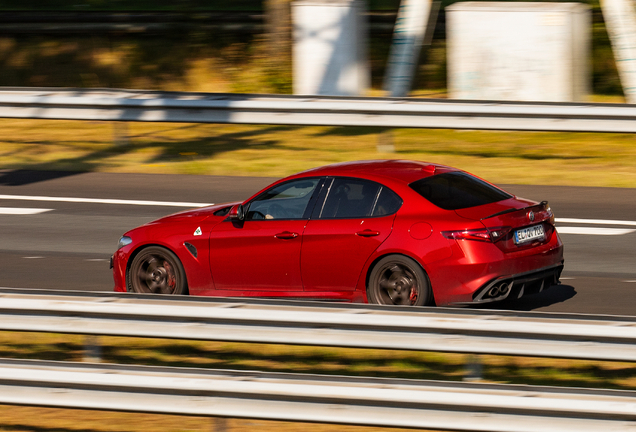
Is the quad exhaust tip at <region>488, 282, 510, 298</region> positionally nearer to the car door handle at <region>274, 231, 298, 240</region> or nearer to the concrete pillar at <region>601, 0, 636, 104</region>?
the car door handle at <region>274, 231, 298, 240</region>

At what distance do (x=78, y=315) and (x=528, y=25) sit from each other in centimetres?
1244

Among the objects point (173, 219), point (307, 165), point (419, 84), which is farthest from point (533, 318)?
point (419, 84)

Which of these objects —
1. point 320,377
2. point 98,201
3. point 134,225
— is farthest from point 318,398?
point 98,201

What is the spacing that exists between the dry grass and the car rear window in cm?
597

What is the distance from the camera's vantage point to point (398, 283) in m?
8.09

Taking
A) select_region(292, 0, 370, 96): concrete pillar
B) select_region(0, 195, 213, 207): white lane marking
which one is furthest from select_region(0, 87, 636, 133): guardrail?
select_region(0, 195, 213, 207): white lane marking

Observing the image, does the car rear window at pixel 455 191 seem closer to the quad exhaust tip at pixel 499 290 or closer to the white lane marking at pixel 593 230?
the quad exhaust tip at pixel 499 290

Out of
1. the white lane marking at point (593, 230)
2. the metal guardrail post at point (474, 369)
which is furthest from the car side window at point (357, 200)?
the white lane marking at point (593, 230)

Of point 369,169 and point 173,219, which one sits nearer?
point 369,169

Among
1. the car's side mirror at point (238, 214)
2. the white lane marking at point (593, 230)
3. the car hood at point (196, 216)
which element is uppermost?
the car's side mirror at point (238, 214)

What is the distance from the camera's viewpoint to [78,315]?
6.19 m

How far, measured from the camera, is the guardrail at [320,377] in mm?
5047

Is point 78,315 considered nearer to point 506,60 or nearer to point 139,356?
point 139,356

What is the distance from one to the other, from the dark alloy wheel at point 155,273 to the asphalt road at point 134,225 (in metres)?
0.76
